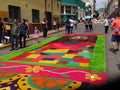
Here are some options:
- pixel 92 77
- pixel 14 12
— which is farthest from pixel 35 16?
pixel 92 77

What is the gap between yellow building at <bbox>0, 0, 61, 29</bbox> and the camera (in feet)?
70.8

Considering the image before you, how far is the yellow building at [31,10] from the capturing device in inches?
850

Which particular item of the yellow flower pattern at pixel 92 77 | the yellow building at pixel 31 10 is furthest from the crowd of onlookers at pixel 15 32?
the yellow flower pattern at pixel 92 77

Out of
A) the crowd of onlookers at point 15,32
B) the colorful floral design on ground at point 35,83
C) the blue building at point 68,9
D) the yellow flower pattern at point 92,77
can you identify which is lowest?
the colorful floral design on ground at point 35,83

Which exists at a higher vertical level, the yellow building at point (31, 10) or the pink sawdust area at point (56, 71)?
the yellow building at point (31, 10)

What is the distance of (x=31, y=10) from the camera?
91.1 feet

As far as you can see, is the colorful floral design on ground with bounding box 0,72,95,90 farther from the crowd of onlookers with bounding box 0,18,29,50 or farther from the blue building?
the blue building

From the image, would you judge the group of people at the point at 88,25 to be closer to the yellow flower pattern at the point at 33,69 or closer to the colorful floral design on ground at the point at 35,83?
the yellow flower pattern at the point at 33,69

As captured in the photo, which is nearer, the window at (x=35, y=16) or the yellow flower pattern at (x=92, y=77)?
the yellow flower pattern at (x=92, y=77)

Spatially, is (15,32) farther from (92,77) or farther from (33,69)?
(92,77)

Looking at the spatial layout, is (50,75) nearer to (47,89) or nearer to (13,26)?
(47,89)

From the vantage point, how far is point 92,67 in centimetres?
938

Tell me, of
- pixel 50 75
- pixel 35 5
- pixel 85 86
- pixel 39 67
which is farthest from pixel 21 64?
pixel 35 5

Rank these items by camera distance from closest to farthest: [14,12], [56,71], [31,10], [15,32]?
[56,71] < [15,32] < [14,12] < [31,10]
